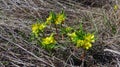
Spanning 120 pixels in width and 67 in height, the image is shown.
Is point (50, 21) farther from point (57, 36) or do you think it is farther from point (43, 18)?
point (43, 18)

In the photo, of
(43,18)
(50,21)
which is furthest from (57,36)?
(43,18)

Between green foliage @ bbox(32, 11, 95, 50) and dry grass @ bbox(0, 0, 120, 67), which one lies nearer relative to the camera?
green foliage @ bbox(32, 11, 95, 50)

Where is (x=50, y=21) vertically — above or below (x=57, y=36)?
above

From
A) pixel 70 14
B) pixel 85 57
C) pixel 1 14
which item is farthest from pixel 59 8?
pixel 85 57

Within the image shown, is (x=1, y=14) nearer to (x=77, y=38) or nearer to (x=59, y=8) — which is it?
(x=59, y=8)

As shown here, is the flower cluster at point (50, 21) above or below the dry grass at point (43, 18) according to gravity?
above

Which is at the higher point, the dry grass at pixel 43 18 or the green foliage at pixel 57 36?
the green foliage at pixel 57 36

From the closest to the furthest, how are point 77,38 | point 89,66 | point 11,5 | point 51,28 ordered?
point 77,38, point 89,66, point 51,28, point 11,5

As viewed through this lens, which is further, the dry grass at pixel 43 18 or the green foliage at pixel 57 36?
the dry grass at pixel 43 18
